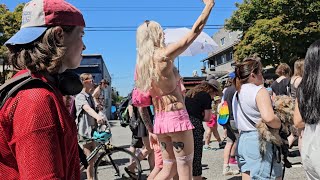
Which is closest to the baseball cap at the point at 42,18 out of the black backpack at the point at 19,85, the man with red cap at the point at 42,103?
the man with red cap at the point at 42,103

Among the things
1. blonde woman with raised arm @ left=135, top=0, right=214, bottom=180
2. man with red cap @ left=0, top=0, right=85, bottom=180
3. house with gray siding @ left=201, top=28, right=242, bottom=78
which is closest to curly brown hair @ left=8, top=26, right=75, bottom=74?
man with red cap @ left=0, top=0, right=85, bottom=180

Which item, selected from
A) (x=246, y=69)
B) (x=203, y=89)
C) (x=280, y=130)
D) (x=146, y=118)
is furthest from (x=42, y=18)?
(x=203, y=89)

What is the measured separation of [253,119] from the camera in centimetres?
364

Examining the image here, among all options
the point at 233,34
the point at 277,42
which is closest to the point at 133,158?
the point at 277,42

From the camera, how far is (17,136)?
1211 mm

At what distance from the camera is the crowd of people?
1.21 m

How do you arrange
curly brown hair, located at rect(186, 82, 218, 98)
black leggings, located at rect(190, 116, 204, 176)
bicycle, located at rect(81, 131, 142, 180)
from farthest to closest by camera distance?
1. bicycle, located at rect(81, 131, 142, 180)
2. curly brown hair, located at rect(186, 82, 218, 98)
3. black leggings, located at rect(190, 116, 204, 176)

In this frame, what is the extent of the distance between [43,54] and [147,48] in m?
2.51

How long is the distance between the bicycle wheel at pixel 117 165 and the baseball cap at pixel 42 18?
202 inches

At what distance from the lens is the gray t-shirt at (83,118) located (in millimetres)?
6398

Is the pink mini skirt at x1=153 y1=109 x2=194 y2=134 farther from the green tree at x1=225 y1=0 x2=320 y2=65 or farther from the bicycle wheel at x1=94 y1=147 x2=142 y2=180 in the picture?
the green tree at x1=225 y1=0 x2=320 y2=65

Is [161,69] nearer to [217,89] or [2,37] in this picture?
[217,89]

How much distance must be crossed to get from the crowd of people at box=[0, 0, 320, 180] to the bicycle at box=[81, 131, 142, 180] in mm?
194

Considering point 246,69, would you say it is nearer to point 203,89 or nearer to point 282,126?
point 282,126
